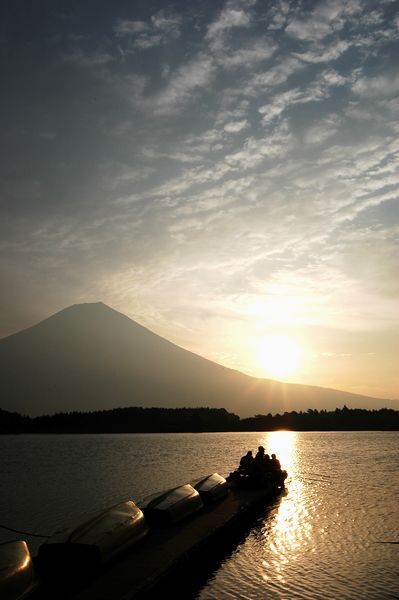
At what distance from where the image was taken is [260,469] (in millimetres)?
30844

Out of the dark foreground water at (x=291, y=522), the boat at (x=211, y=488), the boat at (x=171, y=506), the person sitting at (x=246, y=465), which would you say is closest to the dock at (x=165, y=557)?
the boat at (x=171, y=506)

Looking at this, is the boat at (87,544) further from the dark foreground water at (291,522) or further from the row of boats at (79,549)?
the dark foreground water at (291,522)

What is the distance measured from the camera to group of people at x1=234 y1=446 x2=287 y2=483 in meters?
30.2

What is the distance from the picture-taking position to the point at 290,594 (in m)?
13.8

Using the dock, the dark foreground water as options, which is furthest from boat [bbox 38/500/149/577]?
the dark foreground water

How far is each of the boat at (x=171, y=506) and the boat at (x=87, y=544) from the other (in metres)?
2.77

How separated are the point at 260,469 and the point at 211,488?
296 inches

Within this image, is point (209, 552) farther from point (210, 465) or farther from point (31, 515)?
point (210, 465)

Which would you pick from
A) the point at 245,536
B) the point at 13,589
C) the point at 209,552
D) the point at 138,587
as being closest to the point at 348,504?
the point at 245,536

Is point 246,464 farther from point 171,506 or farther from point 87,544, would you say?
point 87,544

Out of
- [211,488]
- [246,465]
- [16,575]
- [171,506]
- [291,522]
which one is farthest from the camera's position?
[246,465]

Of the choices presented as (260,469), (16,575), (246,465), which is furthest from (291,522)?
(16,575)

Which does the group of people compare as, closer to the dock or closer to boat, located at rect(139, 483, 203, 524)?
the dock

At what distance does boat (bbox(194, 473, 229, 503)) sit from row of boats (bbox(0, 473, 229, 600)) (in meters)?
5.48
